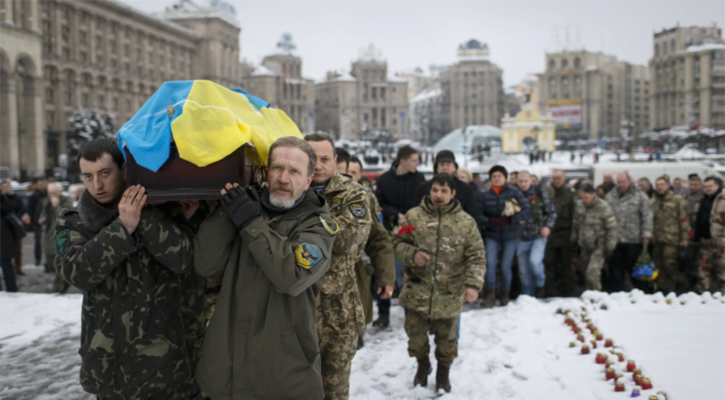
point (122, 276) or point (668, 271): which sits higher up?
point (122, 276)

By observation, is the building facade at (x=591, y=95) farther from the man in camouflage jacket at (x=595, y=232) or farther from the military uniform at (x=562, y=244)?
the man in camouflage jacket at (x=595, y=232)

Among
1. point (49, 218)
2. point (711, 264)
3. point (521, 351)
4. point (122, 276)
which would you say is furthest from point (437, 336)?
point (49, 218)

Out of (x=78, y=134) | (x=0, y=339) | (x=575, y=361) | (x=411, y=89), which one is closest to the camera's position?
(x=575, y=361)

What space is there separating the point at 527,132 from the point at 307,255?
6417 cm

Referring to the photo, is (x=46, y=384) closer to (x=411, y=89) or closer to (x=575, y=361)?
(x=575, y=361)

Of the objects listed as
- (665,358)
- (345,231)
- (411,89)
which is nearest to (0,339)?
(345,231)

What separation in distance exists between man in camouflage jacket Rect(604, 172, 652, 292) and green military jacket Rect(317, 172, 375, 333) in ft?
21.5

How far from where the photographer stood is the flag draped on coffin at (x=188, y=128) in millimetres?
2439

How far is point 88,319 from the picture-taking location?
2676 millimetres

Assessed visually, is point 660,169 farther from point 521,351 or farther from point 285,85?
point 285,85

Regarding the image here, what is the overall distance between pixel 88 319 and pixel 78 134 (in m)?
52.9

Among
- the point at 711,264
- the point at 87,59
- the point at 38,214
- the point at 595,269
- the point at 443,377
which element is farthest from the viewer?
the point at 87,59

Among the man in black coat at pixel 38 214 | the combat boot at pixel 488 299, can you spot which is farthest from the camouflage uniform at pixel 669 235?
the man in black coat at pixel 38 214

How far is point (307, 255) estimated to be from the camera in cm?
241
